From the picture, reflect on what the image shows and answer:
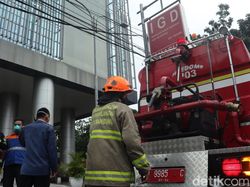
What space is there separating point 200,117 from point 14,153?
12.6ft

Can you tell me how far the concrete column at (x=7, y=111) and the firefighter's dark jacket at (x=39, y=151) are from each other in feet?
44.4

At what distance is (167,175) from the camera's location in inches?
131

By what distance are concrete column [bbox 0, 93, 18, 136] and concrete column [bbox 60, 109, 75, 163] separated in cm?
368

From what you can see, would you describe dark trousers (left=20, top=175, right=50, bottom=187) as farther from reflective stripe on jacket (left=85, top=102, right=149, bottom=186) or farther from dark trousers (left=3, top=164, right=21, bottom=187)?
dark trousers (left=3, top=164, right=21, bottom=187)

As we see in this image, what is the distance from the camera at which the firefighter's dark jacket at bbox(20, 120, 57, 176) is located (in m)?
4.43

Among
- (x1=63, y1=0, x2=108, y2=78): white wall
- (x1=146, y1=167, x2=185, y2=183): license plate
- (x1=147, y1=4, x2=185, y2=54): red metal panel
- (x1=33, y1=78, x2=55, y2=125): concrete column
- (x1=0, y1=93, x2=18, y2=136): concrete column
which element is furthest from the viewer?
(x1=63, y1=0, x2=108, y2=78): white wall

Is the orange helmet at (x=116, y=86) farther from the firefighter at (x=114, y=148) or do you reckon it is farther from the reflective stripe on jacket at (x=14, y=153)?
the reflective stripe on jacket at (x=14, y=153)

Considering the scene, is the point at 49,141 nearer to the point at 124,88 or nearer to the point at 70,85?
the point at 124,88

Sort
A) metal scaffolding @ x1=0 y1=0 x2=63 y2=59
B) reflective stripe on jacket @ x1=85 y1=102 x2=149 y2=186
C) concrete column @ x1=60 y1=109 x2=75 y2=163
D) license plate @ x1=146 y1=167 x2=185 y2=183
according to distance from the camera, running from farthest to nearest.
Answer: concrete column @ x1=60 y1=109 x2=75 y2=163 < metal scaffolding @ x1=0 y1=0 x2=63 y2=59 < license plate @ x1=146 y1=167 x2=185 y2=183 < reflective stripe on jacket @ x1=85 y1=102 x2=149 y2=186

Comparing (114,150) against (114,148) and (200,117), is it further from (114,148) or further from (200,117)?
(200,117)

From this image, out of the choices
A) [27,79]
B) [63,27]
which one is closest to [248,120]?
[27,79]

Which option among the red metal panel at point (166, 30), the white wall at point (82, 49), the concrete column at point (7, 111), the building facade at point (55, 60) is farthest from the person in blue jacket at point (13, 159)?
the white wall at point (82, 49)

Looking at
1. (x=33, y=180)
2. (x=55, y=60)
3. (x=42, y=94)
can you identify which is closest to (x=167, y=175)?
(x=33, y=180)

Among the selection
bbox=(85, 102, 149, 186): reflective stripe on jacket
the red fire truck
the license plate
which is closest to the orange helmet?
bbox=(85, 102, 149, 186): reflective stripe on jacket
